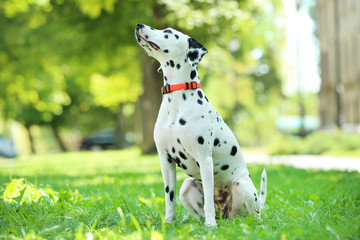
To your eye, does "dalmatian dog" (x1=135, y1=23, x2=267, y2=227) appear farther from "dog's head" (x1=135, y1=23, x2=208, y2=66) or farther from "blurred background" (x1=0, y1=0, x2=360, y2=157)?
"blurred background" (x1=0, y1=0, x2=360, y2=157)

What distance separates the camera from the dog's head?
12.7 ft

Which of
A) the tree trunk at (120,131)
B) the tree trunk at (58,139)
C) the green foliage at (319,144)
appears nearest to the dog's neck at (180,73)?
the green foliage at (319,144)

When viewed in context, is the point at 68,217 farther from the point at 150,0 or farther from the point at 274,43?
the point at 274,43

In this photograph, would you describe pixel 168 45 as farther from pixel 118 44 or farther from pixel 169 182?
pixel 118 44

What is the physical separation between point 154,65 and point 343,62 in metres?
26.6

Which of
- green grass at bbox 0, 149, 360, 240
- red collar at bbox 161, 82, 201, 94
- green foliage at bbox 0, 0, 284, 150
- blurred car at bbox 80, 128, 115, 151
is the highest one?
green foliage at bbox 0, 0, 284, 150

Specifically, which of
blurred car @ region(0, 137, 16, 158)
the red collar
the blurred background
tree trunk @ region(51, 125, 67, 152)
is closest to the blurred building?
the blurred background

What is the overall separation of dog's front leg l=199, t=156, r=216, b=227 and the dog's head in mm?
908

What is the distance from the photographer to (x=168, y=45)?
12.8ft

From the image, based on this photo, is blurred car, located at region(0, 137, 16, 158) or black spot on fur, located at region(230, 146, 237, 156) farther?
blurred car, located at region(0, 137, 16, 158)

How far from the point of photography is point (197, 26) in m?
12.6

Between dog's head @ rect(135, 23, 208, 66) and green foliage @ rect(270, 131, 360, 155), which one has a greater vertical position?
dog's head @ rect(135, 23, 208, 66)

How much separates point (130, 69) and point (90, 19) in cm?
548

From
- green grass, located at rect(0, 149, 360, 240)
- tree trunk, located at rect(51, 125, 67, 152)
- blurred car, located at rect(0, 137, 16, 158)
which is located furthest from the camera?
tree trunk, located at rect(51, 125, 67, 152)
